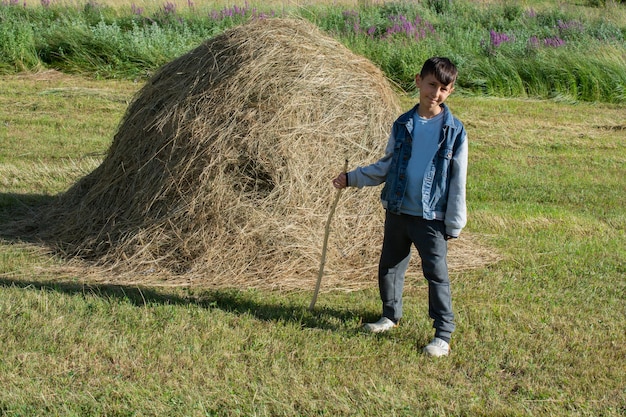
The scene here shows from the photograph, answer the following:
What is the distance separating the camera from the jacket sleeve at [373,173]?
16.1 ft

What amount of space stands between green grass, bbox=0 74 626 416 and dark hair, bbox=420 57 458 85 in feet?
5.32

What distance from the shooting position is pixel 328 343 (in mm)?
4879

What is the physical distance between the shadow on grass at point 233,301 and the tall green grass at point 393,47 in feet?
28.5

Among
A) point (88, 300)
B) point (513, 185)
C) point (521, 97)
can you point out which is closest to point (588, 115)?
point (521, 97)

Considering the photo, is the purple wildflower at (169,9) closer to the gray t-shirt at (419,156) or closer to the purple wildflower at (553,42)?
the purple wildflower at (553,42)

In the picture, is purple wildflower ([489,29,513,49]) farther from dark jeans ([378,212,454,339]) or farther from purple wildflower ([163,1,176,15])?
dark jeans ([378,212,454,339])

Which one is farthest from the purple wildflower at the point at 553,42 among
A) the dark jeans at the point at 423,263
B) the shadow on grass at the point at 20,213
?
the dark jeans at the point at 423,263

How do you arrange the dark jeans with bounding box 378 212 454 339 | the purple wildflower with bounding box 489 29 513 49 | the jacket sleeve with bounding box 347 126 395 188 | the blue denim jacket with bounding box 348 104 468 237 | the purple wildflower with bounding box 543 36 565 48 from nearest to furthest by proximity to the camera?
1. the blue denim jacket with bounding box 348 104 468 237
2. the dark jeans with bounding box 378 212 454 339
3. the jacket sleeve with bounding box 347 126 395 188
4. the purple wildflower with bounding box 489 29 513 49
5. the purple wildflower with bounding box 543 36 565 48

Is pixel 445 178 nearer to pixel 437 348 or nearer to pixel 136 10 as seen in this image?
pixel 437 348

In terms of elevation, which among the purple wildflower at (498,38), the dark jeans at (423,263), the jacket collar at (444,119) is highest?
the jacket collar at (444,119)

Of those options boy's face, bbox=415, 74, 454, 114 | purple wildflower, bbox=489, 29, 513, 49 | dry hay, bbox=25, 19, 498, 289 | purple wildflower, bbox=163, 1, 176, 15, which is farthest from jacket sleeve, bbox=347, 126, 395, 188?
purple wildflower, bbox=163, 1, 176, 15

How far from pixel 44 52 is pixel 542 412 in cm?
1313

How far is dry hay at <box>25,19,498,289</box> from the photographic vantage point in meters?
6.13

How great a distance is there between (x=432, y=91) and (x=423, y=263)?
1029 millimetres
